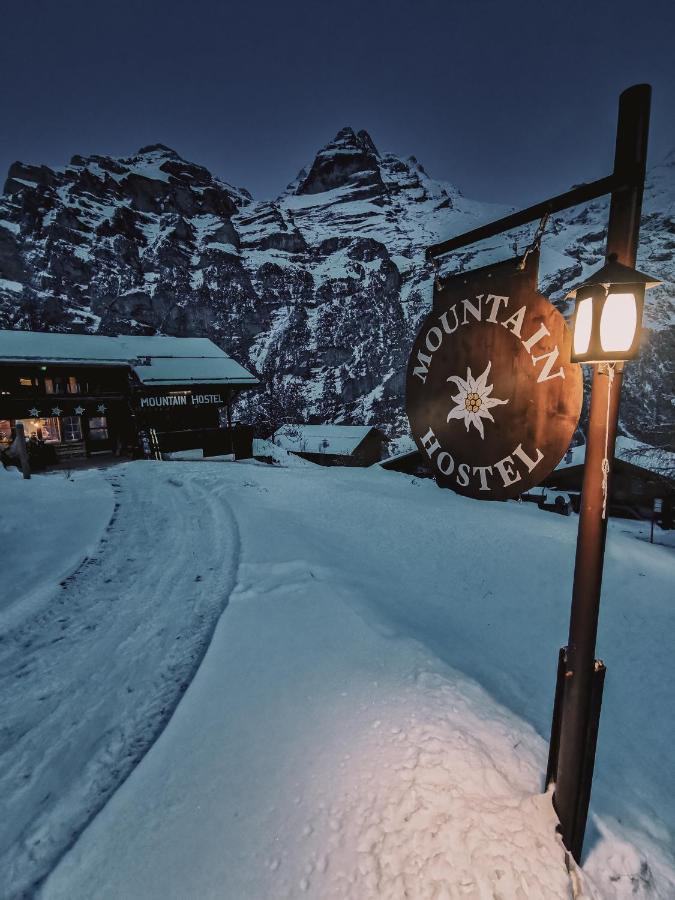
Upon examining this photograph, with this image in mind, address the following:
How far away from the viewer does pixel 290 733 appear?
2973 mm

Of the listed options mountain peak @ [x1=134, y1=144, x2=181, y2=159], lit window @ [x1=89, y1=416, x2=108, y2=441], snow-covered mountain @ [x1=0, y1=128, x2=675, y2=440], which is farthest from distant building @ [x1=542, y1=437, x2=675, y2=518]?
mountain peak @ [x1=134, y1=144, x2=181, y2=159]

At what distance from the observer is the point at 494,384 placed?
8.06ft

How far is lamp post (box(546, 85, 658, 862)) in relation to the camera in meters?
1.95

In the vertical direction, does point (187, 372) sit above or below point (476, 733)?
above

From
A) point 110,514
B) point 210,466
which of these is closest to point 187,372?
point 210,466

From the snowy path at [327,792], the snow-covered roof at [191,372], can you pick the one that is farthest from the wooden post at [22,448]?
the snowy path at [327,792]

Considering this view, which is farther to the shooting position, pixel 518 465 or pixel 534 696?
pixel 534 696

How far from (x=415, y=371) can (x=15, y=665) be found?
459 centimetres

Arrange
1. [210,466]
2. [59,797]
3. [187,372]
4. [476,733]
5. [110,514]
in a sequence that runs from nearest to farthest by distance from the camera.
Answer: [59,797]
[476,733]
[110,514]
[210,466]
[187,372]

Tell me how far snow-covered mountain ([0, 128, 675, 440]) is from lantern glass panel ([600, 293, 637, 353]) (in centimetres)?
8076

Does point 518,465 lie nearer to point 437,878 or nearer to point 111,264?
point 437,878

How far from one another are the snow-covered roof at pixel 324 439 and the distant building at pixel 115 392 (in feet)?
65.2

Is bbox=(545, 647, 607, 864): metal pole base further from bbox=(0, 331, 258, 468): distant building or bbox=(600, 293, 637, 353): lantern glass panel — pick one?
bbox=(0, 331, 258, 468): distant building

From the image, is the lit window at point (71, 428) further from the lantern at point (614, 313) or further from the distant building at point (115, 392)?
the lantern at point (614, 313)
